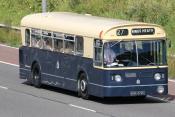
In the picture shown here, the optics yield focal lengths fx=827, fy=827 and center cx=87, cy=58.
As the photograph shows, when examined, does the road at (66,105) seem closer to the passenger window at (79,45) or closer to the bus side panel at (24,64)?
the bus side panel at (24,64)

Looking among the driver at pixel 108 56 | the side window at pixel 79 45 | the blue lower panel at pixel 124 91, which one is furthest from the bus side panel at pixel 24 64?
the driver at pixel 108 56

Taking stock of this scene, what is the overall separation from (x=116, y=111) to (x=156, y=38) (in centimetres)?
296

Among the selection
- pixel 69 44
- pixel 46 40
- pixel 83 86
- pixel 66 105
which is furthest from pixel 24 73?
pixel 66 105

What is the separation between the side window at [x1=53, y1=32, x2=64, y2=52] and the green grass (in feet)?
16.5

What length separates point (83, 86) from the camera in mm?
22844

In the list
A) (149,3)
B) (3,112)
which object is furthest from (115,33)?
(149,3)

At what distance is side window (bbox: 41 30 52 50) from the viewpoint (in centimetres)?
2519

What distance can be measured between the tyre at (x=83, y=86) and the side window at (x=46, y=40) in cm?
246

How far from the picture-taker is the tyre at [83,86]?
22.7 metres

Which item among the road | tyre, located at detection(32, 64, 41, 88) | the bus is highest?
the bus

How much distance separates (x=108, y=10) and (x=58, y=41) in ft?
59.8

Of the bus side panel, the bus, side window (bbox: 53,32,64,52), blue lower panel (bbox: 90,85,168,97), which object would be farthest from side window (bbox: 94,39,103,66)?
Answer: the bus side panel

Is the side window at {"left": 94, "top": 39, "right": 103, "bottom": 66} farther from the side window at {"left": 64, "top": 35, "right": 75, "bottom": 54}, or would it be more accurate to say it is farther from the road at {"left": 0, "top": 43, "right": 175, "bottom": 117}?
the side window at {"left": 64, "top": 35, "right": 75, "bottom": 54}

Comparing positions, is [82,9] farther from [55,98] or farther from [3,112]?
[3,112]
